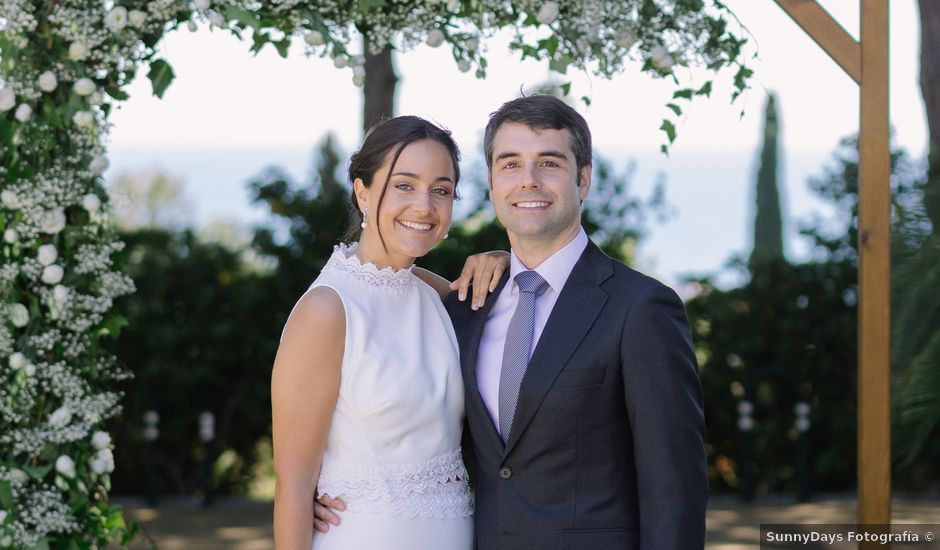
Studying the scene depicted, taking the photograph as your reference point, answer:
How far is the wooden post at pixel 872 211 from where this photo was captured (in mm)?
3543

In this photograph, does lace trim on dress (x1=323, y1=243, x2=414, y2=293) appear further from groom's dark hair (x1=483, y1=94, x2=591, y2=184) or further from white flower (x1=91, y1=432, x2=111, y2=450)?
white flower (x1=91, y1=432, x2=111, y2=450)

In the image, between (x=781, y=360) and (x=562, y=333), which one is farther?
(x=781, y=360)

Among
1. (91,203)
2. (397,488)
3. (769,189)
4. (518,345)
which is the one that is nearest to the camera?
(518,345)

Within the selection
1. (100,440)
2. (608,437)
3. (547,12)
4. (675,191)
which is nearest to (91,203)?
(100,440)

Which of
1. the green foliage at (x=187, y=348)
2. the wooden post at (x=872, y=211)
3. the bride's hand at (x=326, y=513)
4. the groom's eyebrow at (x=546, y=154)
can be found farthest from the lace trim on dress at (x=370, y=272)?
the green foliage at (x=187, y=348)

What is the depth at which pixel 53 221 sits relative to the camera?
3.35 meters

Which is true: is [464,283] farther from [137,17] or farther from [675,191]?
[675,191]

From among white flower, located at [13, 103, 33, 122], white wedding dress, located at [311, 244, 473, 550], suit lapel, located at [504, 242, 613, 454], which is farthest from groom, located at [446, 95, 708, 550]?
white flower, located at [13, 103, 33, 122]

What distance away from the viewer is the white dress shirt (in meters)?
2.89

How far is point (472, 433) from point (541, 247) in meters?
0.53

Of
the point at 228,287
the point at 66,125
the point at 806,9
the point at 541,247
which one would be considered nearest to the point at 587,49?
the point at 806,9

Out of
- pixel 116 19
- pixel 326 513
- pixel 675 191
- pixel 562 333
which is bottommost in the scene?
pixel 326 513

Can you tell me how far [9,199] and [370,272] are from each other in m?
Answer: 1.15

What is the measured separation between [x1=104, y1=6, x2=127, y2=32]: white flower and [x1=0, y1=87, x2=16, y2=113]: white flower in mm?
358
